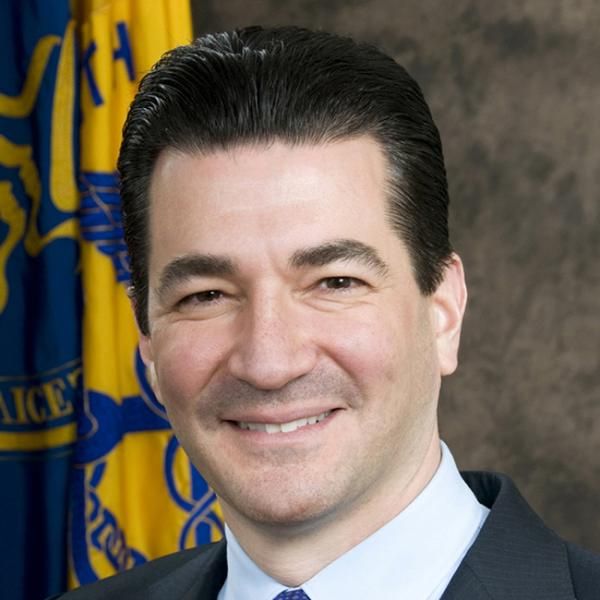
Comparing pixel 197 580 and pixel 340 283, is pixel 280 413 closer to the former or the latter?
pixel 340 283

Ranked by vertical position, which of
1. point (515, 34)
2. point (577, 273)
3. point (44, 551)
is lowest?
point (44, 551)

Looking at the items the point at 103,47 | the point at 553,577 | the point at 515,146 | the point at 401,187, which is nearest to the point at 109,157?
the point at 103,47

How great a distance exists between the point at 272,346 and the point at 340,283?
147 millimetres

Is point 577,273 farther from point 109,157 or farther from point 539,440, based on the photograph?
point 109,157

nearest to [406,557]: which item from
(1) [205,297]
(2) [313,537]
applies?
(2) [313,537]

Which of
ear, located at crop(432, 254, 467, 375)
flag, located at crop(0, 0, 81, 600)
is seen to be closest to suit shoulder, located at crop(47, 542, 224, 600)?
ear, located at crop(432, 254, 467, 375)

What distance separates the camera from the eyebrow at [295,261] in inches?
71.4

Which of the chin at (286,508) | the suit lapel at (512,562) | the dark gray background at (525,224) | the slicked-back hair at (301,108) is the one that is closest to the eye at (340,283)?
the slicked-back hair at (301,108)

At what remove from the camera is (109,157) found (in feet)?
10.2

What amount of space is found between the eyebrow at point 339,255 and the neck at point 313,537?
0.32 meters

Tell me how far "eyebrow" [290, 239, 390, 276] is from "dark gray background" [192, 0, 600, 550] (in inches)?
67.8

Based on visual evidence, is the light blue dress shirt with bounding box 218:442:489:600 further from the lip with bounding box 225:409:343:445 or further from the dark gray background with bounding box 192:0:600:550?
the dark gray background with bounding box 192:0:600:550

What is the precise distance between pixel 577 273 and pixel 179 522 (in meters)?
1.24

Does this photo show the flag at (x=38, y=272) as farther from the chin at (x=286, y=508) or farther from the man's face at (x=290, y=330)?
the chin at (x=286, y=508)
